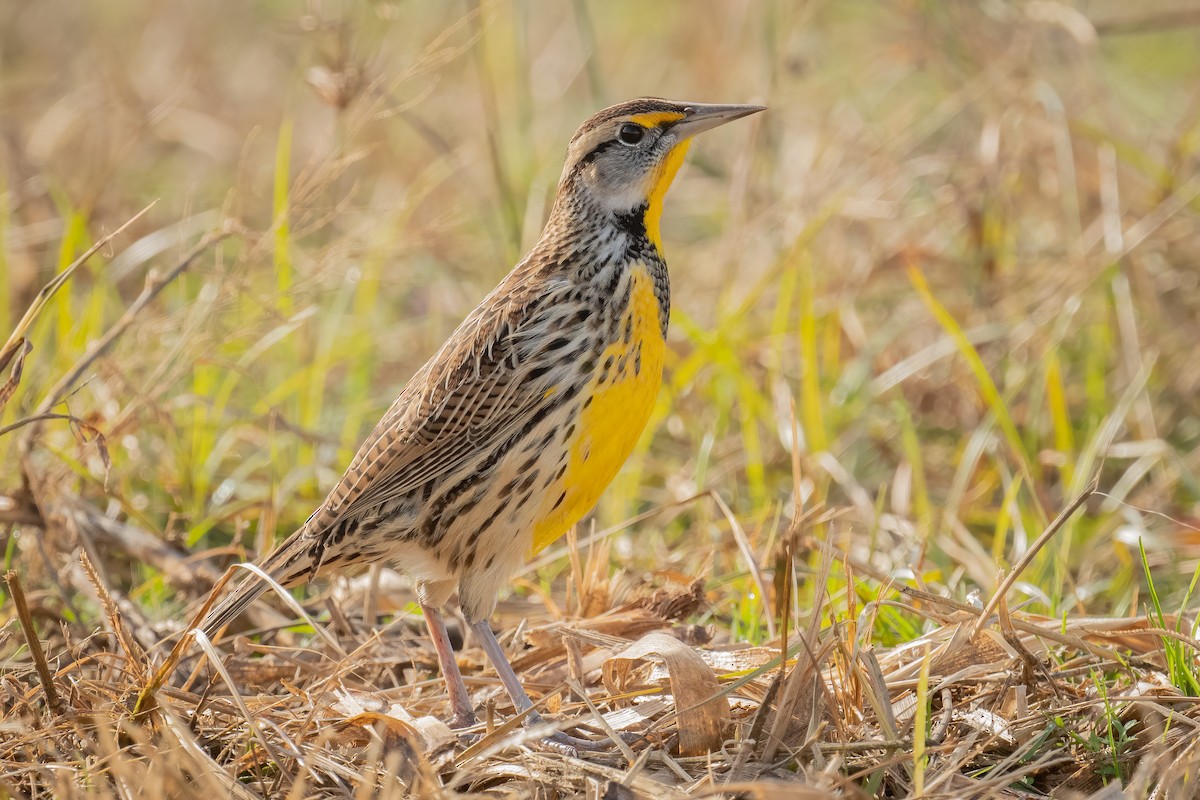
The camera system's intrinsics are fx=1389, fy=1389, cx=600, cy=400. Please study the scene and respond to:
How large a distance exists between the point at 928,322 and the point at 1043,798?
10.9ft

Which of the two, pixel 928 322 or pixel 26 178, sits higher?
pixel 26 178

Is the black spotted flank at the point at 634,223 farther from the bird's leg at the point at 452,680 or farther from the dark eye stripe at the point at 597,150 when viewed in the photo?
the bird's leg at the point at 452,680

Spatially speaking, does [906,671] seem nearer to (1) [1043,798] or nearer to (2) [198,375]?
(1) [1043,798]

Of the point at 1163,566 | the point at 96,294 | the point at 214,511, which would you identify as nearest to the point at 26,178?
the point at 96,294

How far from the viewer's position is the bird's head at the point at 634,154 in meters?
3.71

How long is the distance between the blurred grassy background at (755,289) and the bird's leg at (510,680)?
556 millimetres

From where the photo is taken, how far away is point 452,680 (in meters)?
3.45

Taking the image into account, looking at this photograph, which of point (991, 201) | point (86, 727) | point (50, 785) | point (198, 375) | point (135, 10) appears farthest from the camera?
point (135, 10)

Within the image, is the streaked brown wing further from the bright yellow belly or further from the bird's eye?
the bird's eye

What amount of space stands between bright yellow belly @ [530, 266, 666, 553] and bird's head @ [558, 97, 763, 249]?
24 centimetres

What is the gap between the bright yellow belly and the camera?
338 cm

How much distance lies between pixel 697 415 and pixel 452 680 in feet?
7.39

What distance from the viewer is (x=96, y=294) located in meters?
4.86

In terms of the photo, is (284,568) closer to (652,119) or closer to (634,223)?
(634,223)
